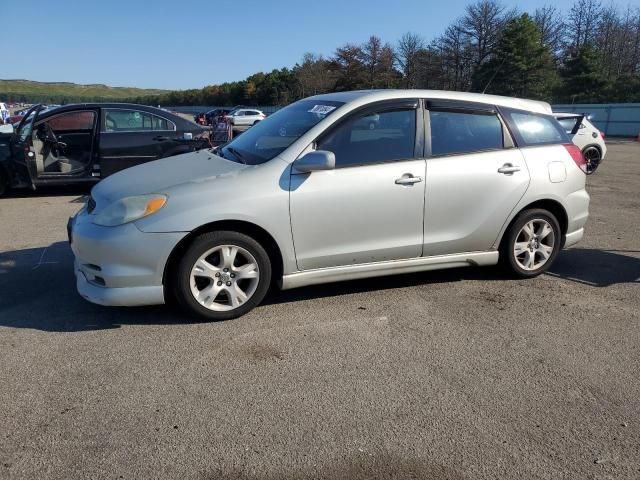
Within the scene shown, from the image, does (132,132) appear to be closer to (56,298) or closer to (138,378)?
(56,298)

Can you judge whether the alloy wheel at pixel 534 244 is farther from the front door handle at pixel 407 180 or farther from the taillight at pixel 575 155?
the front door handle at pixel 407 180

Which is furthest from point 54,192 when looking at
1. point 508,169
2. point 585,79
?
point 585,79

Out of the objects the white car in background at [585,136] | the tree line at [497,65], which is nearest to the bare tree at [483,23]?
the tree line at [497,65]

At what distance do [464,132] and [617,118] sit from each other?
36.2 m

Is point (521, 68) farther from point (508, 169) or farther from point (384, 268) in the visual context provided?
point (384, 268)

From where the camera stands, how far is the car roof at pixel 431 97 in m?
4.70

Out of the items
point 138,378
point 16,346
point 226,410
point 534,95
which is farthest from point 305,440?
point 534,95

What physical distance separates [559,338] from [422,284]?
1.42m

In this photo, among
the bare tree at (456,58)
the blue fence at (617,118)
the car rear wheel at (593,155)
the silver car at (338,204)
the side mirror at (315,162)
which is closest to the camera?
the silver car at (338,204)

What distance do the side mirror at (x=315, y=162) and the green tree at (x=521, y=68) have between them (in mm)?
42028

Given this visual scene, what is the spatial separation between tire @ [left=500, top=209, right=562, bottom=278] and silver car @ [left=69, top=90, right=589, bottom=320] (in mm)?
13

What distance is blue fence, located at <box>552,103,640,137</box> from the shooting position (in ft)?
114

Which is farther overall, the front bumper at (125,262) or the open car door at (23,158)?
the open car door at (23,158)

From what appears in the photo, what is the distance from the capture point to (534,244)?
5238 millimetres
